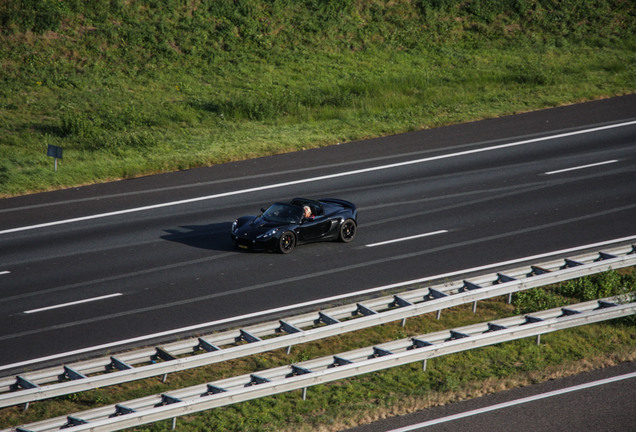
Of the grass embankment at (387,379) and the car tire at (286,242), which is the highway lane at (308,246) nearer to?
the car tire at (286,242)

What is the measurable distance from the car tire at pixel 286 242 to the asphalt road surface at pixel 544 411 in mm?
7733

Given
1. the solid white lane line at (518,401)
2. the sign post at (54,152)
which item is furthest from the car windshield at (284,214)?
the solid white lane line at (518,401)

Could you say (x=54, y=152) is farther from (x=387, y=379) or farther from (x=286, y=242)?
(x=387, y=379)

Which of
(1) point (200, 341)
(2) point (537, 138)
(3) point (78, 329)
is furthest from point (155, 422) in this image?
(2) point (537, 138)

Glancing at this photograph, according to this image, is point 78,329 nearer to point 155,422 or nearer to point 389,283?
point 155,422

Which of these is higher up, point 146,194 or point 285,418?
point 146,194

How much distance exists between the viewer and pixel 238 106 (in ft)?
99.2

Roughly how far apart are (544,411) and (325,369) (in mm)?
3104

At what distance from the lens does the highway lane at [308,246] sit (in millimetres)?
15758

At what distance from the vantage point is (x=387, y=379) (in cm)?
1232

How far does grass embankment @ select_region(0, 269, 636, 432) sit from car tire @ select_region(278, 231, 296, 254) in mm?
4437

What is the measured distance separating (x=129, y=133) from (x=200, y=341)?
1651 cm

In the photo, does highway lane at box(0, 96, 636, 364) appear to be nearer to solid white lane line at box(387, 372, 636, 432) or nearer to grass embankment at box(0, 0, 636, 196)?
grass embankment at box(0, 0, 636, 196)

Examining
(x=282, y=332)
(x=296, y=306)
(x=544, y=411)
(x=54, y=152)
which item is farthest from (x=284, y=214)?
(x=544, y=411)
